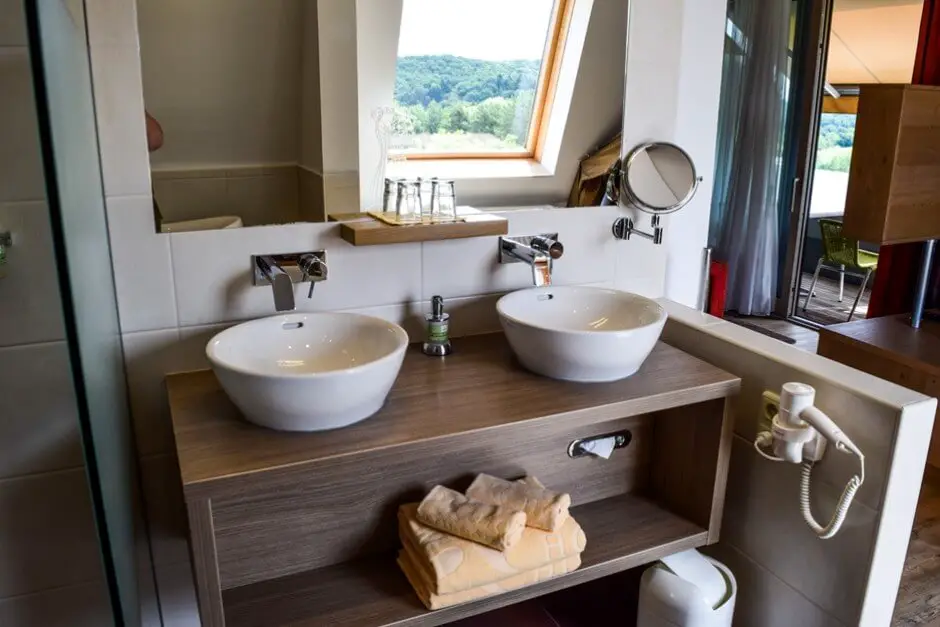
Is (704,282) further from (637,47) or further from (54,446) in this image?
(54,446)

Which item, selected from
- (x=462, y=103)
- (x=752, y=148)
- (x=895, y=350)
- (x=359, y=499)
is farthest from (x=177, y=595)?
(x=752, y=148)

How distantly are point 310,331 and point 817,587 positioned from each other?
3.72 feet

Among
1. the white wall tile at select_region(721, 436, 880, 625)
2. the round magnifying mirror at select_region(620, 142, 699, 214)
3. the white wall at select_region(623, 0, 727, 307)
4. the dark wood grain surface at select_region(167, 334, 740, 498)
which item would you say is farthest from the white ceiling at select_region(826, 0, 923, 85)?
the dark wood grain surface at select_region(167, 334, 740, 498)

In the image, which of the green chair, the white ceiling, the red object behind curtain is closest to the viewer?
the red object behind curtain

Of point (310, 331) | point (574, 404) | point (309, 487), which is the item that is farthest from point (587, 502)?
point (310, 331)

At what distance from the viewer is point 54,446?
53.4 inches

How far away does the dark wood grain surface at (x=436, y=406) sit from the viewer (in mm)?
1104

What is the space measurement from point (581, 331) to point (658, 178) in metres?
0.67

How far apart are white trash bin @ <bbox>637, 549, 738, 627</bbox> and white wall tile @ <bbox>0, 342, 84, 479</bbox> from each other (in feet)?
3.90

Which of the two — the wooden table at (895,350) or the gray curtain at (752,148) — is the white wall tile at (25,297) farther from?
the gray curtain at (752,148)

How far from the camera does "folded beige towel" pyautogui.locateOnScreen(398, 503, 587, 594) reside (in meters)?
1.25

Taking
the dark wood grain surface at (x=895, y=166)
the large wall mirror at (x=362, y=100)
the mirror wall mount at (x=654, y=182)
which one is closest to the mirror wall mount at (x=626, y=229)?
the mirror wall mount at (x=654, y=182)

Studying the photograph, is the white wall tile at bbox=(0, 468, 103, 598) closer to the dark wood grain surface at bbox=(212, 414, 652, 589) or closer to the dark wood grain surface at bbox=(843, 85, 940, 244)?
the dark wood grain surface at bbox=(212, 414, 652, 589)

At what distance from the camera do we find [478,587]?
1273 mm
